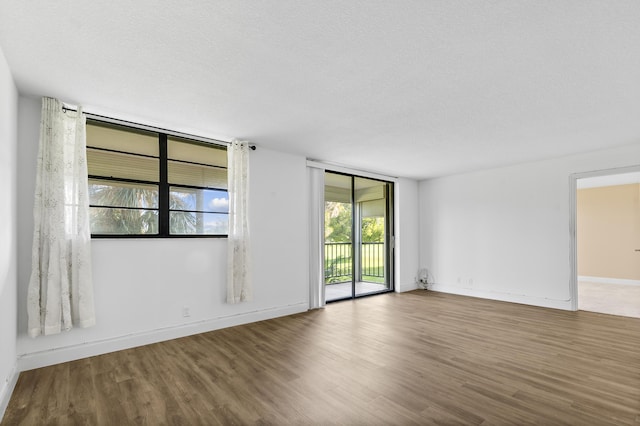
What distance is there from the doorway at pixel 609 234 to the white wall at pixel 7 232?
30.0ft

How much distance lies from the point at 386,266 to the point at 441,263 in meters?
1.23

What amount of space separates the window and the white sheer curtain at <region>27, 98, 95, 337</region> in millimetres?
277

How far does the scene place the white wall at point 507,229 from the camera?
524cm

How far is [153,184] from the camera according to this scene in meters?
3.77

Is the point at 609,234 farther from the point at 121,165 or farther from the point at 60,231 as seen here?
the point at 60,231

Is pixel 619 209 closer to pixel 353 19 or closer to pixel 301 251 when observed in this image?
pixel 301 251

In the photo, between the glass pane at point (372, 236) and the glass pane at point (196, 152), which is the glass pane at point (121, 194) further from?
the glass pane at point (372, 236)

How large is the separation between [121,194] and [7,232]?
3.83ft

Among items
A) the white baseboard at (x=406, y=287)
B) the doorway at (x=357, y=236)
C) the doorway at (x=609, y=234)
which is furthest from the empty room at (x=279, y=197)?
the doorway at (x=609, y=234)

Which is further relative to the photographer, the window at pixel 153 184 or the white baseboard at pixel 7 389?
the window at pixel 153 184

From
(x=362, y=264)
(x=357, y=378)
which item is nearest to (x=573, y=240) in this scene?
(x=362, y=264)

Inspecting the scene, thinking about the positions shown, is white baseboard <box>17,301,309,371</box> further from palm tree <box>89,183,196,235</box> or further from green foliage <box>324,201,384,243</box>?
green foliage <box>324,201,384,243</box>

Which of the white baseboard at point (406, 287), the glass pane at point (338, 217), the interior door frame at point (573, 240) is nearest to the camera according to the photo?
the interior door frame at point (573, 240)

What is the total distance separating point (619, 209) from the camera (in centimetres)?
761
